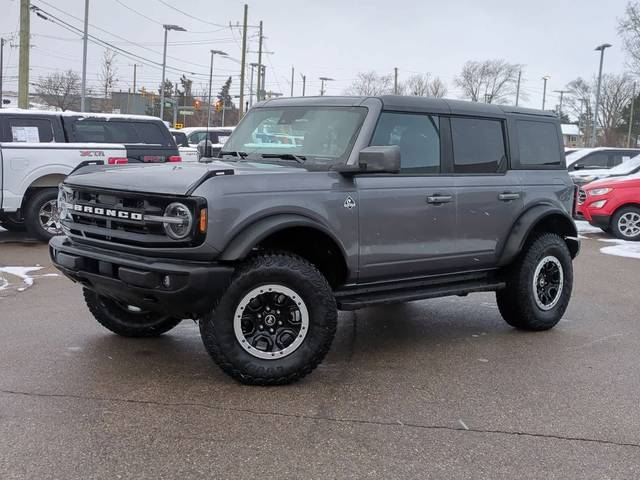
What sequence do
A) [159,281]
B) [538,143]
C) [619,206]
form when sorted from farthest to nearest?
1. [619,206]
2. [538,143]
3. [159,281]

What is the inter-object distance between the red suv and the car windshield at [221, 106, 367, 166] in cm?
918

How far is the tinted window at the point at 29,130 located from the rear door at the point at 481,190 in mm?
7141

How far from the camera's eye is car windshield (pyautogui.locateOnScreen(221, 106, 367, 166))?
5.33 meters

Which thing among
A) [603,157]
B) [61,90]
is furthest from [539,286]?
[61,90]

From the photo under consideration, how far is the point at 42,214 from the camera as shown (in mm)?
10836

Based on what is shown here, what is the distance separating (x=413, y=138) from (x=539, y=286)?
6.15 ft

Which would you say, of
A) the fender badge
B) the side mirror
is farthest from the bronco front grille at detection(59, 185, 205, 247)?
the side mirror

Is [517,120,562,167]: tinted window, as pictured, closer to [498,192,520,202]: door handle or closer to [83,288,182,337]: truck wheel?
[498,192,520,202]: door handle

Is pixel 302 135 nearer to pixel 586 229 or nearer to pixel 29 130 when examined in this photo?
pixel 29 130

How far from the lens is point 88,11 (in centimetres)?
2972

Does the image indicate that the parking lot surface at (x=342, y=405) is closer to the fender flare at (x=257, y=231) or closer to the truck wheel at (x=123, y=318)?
the truck wheel at (x=123, y=318)

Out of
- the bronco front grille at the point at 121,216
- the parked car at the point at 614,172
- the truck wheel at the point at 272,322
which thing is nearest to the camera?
the bronco front grille at the point at 121,216

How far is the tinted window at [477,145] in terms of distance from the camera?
5.96m

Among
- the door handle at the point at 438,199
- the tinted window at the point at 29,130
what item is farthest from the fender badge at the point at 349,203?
the tinted window at the point at 29,130
